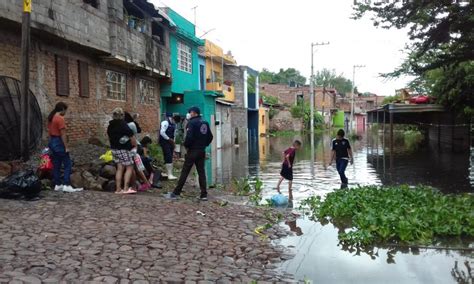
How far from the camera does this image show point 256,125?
4622 centimetres

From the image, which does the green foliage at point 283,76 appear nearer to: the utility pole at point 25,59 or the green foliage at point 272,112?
the green foliage at point 272,112

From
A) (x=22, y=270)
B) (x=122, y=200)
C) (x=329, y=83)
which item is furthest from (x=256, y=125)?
(x=329, y=83)

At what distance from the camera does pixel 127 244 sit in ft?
18.7

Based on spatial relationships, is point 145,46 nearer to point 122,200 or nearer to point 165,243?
point 122,200

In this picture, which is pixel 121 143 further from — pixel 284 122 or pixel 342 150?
pixel 284 122

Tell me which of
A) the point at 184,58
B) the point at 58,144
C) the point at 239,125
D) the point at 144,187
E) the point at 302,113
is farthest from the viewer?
the point at 302,113

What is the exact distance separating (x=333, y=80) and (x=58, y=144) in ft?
328

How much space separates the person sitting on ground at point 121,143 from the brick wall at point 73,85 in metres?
4.20

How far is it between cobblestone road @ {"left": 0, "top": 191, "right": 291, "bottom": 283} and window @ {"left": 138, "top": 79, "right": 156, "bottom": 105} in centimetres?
1246

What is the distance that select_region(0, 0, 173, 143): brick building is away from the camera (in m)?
11.7

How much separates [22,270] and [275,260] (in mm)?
2982

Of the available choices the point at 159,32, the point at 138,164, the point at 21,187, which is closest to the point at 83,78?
the point at 138,164

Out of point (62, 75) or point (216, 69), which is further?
point (216, 69)

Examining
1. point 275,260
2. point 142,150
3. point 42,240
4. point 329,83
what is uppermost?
point 329,83
